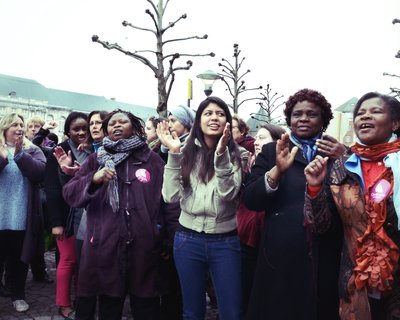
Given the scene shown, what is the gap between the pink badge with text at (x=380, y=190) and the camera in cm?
216

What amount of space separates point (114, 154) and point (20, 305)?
7.60 feet

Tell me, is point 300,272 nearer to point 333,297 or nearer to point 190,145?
point 333,297

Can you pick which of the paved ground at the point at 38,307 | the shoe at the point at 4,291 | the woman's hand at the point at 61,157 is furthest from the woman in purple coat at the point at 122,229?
the shoe at the point at 4,291

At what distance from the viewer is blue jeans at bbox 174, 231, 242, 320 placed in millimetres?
2881

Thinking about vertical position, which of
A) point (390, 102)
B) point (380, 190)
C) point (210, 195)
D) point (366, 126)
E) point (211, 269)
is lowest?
point (211, 269)

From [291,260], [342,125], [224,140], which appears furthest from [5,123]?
[342,125]

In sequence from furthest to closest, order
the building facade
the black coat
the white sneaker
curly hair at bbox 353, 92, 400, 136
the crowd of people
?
the building facade
the white sneaker
the black coat
curly hair at bbox 353, 92, 400, 136
the crowd of people

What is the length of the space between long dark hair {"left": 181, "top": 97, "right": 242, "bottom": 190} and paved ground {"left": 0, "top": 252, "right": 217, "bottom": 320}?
2.12m

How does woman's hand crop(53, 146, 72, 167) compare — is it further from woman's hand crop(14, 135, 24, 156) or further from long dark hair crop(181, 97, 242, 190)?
long dark hair crop(181, 97, 242, 190)

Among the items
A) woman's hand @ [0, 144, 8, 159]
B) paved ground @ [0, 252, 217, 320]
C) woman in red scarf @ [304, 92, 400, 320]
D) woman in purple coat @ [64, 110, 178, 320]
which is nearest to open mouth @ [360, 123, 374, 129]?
woman in red scarf @ [304, 92, 400, 320]

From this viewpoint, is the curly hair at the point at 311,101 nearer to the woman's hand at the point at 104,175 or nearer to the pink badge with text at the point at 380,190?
the pink badge with text at the point at 380,190

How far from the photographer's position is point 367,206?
2174 mm

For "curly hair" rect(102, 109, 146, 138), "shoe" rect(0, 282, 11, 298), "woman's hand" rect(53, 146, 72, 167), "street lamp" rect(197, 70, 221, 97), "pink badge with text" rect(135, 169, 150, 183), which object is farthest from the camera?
"street lamp" rect(197, 70, 221, 97)

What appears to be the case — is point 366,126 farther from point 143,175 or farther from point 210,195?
point 143,175
